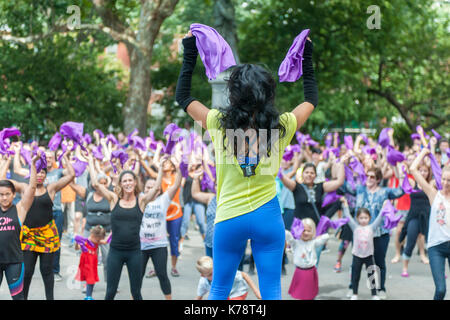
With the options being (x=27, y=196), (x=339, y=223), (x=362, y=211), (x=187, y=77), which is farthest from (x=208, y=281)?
(x=187, y=77)

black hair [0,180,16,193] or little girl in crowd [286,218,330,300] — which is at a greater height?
black hair [0,180,16,193]

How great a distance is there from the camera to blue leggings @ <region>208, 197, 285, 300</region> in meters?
2.96

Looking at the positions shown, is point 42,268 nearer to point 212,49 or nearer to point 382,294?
point 212,49

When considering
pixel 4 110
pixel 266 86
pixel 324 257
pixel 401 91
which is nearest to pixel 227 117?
pixel 266 86

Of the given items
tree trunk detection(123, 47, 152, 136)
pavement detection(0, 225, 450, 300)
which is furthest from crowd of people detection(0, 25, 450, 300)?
tree trunk detection(123, 47, 152, 136)

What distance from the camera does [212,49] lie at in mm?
3121

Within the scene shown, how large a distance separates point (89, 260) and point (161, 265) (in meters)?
0.90

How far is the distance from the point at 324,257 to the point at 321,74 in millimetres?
12258

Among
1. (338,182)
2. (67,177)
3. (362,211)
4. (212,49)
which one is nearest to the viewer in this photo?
(212,49)

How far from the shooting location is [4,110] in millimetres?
19406

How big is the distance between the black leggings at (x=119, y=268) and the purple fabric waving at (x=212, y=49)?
3285mm

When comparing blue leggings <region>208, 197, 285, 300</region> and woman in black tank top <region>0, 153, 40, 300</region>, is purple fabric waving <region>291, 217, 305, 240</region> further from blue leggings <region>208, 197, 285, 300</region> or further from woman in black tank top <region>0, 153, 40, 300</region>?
blue leggings <region>208, 197, 285, 300</region>

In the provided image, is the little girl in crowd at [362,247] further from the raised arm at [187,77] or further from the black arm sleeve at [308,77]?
the raised arm at [187,77]

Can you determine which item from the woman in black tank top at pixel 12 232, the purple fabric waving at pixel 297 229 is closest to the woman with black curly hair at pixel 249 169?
the woman in black tank top at pixel 12 232
